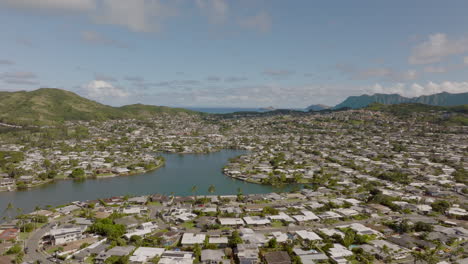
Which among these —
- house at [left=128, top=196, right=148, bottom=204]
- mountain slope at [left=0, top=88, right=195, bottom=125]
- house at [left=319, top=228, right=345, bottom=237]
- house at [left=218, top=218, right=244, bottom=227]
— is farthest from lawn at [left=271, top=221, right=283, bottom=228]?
mountain slope at [left=0, top=88, right=195, bottom=125]

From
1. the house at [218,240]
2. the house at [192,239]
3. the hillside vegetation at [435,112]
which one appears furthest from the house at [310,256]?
the hillside vegetation at [435,112]

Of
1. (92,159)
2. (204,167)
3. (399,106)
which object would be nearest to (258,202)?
(204,167)

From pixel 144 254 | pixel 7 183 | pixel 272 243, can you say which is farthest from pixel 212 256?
pixel 7 183

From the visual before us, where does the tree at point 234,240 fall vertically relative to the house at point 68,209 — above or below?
below

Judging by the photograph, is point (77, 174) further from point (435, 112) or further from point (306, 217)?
point (435, 112)

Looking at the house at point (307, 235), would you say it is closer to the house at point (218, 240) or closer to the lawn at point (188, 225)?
the house at point (218, 240)
